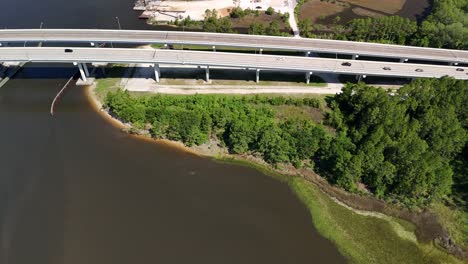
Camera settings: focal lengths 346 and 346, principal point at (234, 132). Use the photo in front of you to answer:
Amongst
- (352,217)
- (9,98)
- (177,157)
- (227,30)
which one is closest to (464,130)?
(352,217)

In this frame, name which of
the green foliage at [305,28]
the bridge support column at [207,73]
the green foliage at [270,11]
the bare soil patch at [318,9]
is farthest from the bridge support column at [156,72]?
the bare soil patch at [318,9]

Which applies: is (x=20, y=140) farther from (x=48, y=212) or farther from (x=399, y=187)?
(x=399, y=187)

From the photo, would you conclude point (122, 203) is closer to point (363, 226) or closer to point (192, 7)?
point (363, 226)

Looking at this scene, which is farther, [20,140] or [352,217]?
[20,140]

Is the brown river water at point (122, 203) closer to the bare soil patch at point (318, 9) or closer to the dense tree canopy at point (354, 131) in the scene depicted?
the dense tree canopy at point (354, 131)

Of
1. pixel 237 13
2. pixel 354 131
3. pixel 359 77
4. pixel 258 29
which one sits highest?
pixel 237 13

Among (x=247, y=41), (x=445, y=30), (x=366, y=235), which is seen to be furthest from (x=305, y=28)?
(x=366, y=235)

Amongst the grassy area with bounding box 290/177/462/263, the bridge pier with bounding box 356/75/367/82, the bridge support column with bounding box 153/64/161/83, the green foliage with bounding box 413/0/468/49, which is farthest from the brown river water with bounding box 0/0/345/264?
the green foliage with bounding box 413/0/468/49
